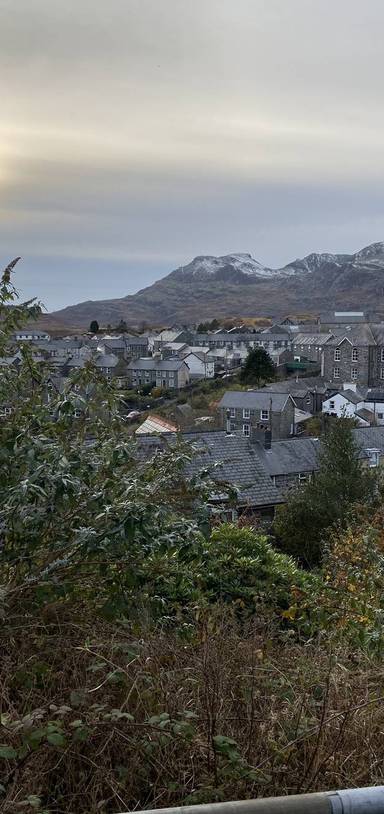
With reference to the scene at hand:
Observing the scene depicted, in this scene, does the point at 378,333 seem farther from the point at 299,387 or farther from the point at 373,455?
the point at 373,455

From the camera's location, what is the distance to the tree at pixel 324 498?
21.0 metres

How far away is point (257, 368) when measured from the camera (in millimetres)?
66812

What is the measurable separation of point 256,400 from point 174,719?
4656 centimetres

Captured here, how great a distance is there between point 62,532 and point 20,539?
25 cm

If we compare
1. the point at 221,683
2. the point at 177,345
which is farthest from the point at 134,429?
the point at 177,345

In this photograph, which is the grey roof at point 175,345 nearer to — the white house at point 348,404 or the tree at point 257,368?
the tree at point 257,368

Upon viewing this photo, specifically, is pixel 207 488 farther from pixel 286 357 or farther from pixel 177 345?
pixel 177 345

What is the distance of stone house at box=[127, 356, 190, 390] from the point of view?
76.0 meters

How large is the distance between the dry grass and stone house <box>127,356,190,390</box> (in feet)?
233

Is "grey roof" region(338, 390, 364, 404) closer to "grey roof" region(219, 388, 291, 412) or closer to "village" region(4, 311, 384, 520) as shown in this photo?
"village" region(4, 311, 384, 520)

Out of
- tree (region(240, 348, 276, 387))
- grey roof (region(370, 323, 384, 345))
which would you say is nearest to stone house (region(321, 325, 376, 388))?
grey roof (region(370, 323, 384, 345))

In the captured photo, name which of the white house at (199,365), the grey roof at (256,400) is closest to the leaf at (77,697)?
the grey roof at (256,400)

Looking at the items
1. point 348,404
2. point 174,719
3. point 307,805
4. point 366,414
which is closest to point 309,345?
point 348,404

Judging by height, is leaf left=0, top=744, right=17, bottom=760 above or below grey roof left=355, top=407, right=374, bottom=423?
above
